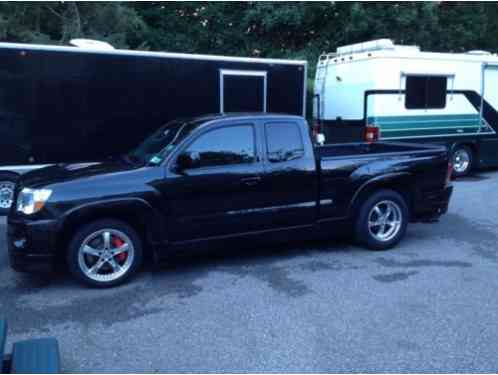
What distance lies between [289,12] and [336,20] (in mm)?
1863

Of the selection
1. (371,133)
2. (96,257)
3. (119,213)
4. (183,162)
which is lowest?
(96,257)

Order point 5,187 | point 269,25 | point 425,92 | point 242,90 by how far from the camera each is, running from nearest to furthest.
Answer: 1. point 5,187
2. point 242,90
3. point 425,92
4. point 269,25

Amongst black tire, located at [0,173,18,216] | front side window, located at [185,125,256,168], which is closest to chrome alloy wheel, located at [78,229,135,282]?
front side window, located at [185,125,256,168]

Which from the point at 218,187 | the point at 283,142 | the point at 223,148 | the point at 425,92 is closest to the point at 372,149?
the point at 283,142

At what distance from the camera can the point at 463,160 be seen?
1260 centimetres

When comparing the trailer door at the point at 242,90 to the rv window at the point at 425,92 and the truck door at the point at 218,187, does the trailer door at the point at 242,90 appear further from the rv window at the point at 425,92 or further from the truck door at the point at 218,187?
the truck door at the point at 218,187

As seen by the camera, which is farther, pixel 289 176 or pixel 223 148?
pixel 289 176

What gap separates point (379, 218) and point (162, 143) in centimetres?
291

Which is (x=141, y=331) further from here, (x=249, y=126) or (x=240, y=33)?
(x=240, y=33)

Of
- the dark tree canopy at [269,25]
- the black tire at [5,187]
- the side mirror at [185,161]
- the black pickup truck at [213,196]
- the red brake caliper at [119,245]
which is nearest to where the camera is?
the black pickup truck at [213,196]

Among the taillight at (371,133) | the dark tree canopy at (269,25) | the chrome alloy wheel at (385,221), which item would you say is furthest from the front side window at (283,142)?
the dark tree canopy at (269,25)

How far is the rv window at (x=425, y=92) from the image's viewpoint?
448 inches

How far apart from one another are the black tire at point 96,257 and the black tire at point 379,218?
2767 millimetres

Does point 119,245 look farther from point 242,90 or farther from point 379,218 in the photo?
point 242,90
